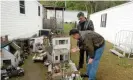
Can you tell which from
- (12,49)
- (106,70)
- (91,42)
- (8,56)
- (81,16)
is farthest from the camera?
(12,49)

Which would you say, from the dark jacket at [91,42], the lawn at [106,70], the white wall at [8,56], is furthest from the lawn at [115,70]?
the white wall at [8,56]

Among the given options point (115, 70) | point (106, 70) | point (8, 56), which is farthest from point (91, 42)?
point (8, 56)

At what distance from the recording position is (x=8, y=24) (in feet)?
18.9

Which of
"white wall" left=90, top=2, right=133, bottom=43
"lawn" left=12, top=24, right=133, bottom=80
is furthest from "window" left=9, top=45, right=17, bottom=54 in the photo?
"white wall" left=90, top=2, right=133, bottom=43

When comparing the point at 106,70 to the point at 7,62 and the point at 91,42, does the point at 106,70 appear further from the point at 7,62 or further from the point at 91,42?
the point at 7,62

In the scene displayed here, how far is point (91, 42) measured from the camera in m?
3.22

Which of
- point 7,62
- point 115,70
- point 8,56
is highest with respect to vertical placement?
point 8,56

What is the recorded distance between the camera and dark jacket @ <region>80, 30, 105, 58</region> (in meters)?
3.15

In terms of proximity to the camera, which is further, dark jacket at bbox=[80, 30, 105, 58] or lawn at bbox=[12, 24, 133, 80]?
lawn at bbox=[12, 24, 133, 80]

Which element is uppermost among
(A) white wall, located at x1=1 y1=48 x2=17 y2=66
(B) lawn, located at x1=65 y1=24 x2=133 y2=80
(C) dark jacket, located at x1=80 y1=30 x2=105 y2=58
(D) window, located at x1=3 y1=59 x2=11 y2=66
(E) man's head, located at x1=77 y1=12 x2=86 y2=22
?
(E) man's head, located at x1=77 y1=12 x2=86 y2=22

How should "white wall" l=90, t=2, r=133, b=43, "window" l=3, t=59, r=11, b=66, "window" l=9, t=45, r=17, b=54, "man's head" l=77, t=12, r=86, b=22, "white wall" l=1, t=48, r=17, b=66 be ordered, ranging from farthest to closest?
"white wall" l=90, t=2, r=133, b=43 → "window" l=9, t=45, r=17, b=54 → "window" l=3, t=59, r=11, b=66 → "white wall" l=1, t=48, r=17, b=66 → "man's head" l=77, t=12, r=86, b=22

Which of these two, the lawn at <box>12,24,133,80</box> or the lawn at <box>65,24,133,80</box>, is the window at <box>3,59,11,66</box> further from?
the lawn at <box>65,24,133,80</box>

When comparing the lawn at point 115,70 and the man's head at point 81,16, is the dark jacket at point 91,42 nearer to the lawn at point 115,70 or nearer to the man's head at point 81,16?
the man's head at point 81,16

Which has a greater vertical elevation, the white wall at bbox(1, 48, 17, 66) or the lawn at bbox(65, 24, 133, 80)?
the white wall at bbox(1, 48, 17, 66)
